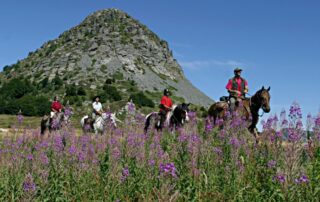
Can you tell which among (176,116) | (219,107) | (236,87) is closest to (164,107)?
(176,116)

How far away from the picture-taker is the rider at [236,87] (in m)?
16.8

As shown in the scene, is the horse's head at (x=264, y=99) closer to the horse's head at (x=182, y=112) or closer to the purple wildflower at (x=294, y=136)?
the horse's head at (x=182, y=112)

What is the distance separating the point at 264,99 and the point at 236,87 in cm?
137

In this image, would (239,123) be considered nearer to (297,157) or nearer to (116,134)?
(116,134)

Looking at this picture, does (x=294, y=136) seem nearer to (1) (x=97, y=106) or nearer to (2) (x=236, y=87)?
(2) (x=236, y=87)

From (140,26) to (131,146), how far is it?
128 m

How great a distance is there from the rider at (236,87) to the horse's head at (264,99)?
0.79 metres

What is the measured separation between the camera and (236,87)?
17.0 metres

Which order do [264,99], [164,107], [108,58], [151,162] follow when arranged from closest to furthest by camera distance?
[151,162], [264,99], [164,107], [108,58]

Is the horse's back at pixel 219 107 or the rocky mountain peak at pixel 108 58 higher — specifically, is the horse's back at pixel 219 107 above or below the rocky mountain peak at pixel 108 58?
below

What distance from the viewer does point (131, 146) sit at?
298 inches

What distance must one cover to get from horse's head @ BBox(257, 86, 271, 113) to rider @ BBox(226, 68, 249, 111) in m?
0.79

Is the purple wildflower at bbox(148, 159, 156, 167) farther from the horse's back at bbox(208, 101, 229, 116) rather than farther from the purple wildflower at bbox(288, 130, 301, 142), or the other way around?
the horse's back at bbox(208, 101, 229, 116)

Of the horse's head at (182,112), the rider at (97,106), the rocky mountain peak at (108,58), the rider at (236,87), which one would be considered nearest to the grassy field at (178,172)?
the rider at (236,87)
